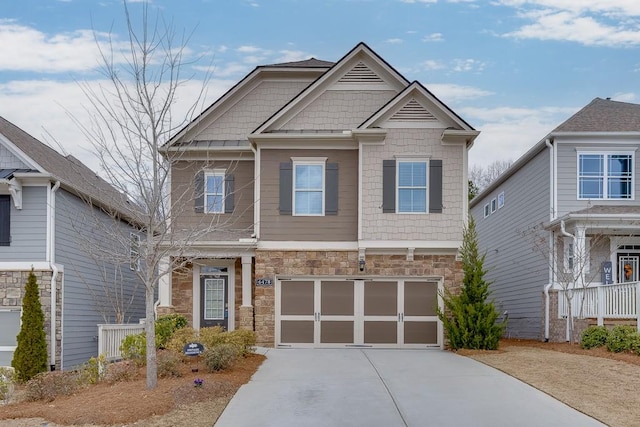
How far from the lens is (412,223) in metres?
17.8

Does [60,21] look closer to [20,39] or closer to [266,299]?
[20,39]

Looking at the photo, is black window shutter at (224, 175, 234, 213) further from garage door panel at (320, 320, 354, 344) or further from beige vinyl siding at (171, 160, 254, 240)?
garage door panel at (320, 320, 354, 344)

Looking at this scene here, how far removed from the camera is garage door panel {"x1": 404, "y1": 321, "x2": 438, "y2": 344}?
18344 millimetres

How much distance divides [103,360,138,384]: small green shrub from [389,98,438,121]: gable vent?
9498 millimetres

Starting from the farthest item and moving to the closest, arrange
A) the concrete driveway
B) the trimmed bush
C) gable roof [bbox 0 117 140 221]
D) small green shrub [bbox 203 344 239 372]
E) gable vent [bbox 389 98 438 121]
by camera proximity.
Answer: gable vent [bbox 389 98 438 121], gable roof [bbox 0 117 140 221], the trimmed bush, small green shrub [bbox 203 344 239 372], the concrete driveway

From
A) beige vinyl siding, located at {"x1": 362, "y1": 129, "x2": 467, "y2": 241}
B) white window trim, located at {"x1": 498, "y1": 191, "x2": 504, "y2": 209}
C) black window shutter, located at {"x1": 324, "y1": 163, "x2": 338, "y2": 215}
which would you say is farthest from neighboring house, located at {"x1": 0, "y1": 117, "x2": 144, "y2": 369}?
white window trim, located at {"x1": 498, "y1": 191, "x2": 504, "y2": 209}

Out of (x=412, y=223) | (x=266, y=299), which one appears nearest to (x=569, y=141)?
(x=412, y=223)

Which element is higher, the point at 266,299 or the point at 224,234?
the point at 224,234

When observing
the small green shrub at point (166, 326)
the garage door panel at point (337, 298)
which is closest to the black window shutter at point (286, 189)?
the garage door panel at point (337, 298)

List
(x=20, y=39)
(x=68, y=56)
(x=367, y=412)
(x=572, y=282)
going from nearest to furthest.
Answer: (x=367, y=412) → (x=68, y=56) → (x=20, y=39) → (x=572, y=282)

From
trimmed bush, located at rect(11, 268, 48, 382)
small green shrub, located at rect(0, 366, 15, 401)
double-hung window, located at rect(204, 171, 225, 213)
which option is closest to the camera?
small green shrub, located at rect(0, 366, 15, 401)

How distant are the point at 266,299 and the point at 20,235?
21.8 ft

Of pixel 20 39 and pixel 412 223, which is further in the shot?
pixel 412 223

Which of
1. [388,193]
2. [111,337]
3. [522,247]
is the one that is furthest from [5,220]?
[522,247]
